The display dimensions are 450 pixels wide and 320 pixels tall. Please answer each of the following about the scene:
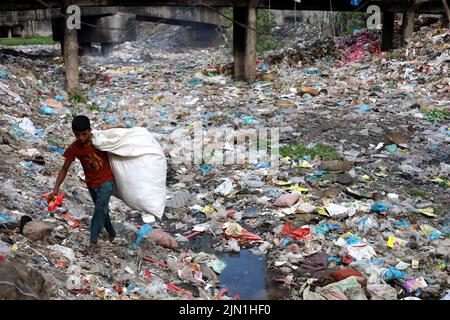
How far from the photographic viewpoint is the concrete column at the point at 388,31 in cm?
1105

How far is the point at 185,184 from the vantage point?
560 cm

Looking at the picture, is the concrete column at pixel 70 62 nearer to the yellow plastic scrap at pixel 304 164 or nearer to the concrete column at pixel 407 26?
the yellow plastic scrap at pixel 304 164

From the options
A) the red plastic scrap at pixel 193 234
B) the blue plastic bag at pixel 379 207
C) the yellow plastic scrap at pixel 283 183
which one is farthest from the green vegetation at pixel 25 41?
the blue plastic bag at pixel 379 207

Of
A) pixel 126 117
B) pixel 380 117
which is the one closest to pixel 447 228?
pixel 380 117

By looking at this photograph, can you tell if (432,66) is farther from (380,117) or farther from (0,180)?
(0,180)

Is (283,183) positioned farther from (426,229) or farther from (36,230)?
(36,230)

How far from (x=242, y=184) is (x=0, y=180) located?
2323mm

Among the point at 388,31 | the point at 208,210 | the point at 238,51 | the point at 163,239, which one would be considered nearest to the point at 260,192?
the point at 208,210

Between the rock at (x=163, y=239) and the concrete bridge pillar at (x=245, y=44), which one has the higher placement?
the concrete bridge pillar at (x=245, y=44)

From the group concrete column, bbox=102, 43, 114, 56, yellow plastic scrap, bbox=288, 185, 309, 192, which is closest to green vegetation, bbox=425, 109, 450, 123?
yellow plastic scrap, bbox=288, 185, 309, 192

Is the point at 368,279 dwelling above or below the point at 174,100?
below

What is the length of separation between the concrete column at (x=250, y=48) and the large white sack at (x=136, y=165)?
6.91 metres

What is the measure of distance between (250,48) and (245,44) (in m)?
0.14

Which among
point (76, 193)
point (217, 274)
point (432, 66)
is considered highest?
point (432, 66)
